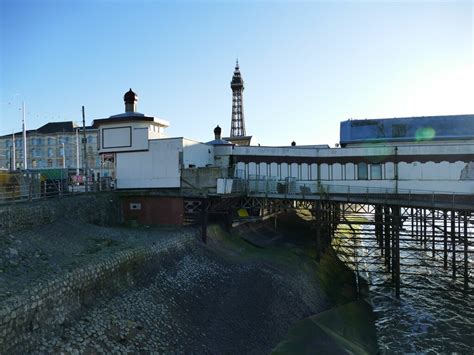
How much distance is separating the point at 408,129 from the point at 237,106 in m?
51.1

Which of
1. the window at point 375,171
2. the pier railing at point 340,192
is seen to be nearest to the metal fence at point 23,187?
the pier railing at point 340,192

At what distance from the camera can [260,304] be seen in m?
18.8

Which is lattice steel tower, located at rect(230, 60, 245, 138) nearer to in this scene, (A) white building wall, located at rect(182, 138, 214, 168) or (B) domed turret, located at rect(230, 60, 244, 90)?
(B) domed turret, located at rect(230, 60, 244, 90)

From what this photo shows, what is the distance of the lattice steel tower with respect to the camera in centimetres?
7931

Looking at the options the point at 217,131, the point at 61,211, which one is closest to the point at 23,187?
the point at 61,211

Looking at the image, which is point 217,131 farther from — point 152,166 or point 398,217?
point 398,217

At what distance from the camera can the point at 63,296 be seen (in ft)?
42.9

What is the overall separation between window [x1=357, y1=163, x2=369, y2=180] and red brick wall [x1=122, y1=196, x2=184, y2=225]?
13505 millimetres

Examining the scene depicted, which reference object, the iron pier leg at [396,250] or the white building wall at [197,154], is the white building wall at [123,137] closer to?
the white building wall at [197,154]

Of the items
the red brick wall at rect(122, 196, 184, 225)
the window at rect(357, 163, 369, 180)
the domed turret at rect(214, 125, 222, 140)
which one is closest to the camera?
the red brick wall at rect(122, 196, 184, 225)

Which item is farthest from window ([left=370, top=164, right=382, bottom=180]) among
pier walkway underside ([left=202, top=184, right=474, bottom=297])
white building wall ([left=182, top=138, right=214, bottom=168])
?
white building wall ([left=182, top=138, right=214, bottom=168])

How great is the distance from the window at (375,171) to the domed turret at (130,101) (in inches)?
734

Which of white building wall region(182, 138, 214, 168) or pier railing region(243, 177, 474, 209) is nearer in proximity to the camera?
pier railing region(243, 177, 474, 209)

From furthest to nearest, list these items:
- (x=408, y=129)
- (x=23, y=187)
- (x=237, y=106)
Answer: (x=237, y=106)
(x=408, y=129)
(x=23, y=187)
